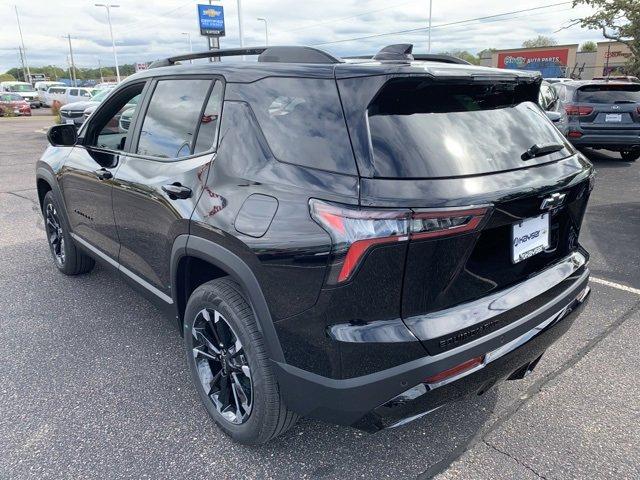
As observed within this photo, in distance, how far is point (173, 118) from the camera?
9.07 feet

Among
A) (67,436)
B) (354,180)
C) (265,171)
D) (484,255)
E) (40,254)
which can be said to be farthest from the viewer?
(40,254)

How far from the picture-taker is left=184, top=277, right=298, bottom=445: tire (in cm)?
214

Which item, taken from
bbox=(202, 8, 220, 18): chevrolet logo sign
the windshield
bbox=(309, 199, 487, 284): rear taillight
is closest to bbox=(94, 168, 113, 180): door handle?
bbox=(309, 199, 487, 284): rear taillight

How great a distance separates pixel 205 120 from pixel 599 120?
29.9 feet

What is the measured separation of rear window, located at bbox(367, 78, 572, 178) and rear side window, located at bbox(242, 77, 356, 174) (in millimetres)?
133

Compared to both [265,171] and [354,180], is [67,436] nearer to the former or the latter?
[265,171]

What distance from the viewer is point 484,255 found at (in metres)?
1.92

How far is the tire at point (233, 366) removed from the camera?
214 cm

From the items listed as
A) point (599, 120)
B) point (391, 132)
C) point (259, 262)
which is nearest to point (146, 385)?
point (259, 262)

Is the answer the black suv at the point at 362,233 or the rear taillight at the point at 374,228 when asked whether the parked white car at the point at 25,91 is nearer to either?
the black suv at the point at 362,233

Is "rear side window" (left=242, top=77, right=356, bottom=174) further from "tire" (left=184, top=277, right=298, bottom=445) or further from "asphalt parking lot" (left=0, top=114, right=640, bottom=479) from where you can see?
"asphalt parking lot" (left=0, top=114, right=640, bottom=479)

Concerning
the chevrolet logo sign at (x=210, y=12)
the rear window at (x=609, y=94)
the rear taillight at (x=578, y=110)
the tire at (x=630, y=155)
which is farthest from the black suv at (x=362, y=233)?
the chevrolet logo sign at (x=210, y=12)

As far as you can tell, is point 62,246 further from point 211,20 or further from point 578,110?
point 211,20

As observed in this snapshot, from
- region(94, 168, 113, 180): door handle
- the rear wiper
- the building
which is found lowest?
region(94, 168, 113, 180): door handle
